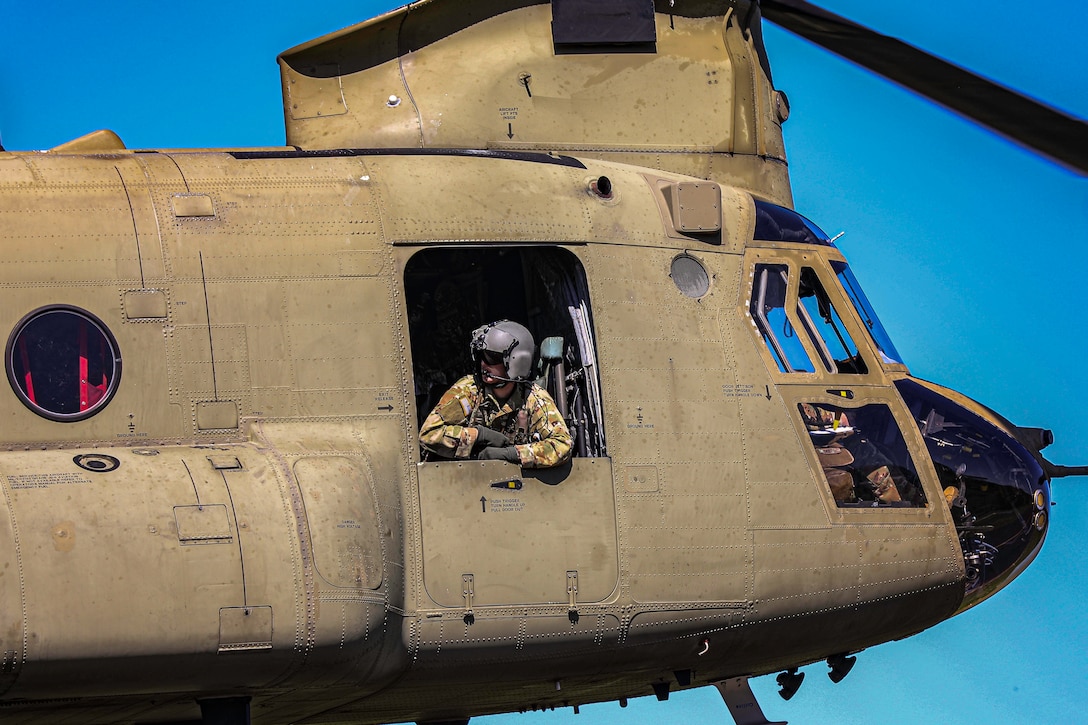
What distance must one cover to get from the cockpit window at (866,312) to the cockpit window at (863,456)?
0.55 m

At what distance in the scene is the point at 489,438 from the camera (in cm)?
778

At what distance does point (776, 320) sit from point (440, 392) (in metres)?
2.01

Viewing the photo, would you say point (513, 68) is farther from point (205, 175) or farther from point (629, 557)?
point (629, 557)

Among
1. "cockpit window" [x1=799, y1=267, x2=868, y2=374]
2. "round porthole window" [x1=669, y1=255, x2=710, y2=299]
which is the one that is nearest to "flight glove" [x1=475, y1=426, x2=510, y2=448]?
"round porthole window" [x1=669, y1=255, x2=710, y2=299]

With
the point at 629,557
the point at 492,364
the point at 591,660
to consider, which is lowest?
the point at 591,660

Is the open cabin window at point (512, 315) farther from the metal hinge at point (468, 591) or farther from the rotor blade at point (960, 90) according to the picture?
the rotor blade at point (960, 90)

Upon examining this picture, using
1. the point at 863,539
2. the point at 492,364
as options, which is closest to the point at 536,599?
the point at 492,364

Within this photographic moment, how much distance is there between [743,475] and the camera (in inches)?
321

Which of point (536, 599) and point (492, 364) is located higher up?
point (492, 364)

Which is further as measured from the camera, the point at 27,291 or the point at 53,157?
the point at 53,157

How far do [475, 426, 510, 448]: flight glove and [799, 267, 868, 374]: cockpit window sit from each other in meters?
2.11

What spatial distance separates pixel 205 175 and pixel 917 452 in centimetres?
433

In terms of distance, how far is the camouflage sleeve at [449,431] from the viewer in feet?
25.0

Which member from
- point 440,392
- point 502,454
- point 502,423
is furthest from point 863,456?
point 440,392
